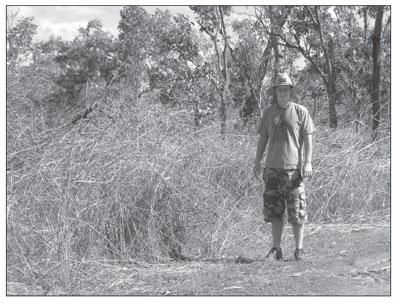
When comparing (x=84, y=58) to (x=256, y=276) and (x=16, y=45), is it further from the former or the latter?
(x=256, y=276)

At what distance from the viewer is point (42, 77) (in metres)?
6.77

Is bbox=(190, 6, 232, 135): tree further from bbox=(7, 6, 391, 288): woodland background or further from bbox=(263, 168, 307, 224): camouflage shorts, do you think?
bbox=(263, 168, 307, 224): camouflage shorts

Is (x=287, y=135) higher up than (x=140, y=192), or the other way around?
(x=287, y=135)

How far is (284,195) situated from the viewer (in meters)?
6.07

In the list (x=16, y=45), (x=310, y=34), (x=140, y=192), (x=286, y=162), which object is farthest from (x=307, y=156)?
(x=310, y=34)

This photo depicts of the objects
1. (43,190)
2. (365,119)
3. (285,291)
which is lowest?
(285,291)

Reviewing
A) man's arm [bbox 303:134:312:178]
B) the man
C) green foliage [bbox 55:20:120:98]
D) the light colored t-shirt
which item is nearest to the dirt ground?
the man

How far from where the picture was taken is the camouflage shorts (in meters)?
5.97

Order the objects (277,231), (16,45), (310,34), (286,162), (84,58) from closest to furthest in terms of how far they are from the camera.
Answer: (286,162), (277,231), (16,45), (310,34), (84,58)

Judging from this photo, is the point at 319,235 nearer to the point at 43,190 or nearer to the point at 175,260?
the point at 175,260

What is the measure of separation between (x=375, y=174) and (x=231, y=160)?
1.91 m

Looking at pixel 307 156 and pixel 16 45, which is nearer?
pixel 307 156

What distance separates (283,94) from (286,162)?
2.03ft

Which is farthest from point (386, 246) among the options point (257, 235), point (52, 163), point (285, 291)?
point (52, 163)
